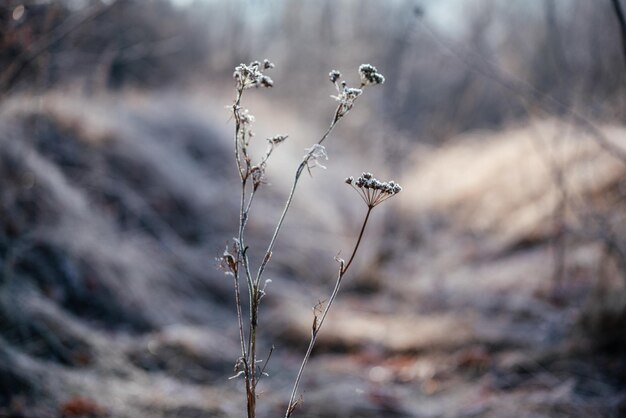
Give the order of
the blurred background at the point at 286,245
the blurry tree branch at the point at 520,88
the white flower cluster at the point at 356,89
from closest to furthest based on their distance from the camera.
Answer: the white flower cluster at the point at 356,89
the blurry tree branch at the point at 520,88
the blurred background at the point at 286,245

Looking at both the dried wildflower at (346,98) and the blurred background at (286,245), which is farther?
the blurred background at (286,245)

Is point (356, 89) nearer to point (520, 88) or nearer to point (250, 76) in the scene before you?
point (250, 76)

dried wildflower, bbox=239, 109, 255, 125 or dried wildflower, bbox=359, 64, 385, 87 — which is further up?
dried wildflower, bbox=359, 64, 385, 87

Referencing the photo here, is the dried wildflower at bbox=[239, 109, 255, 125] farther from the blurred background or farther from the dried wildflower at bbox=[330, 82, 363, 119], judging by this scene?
the blurred background

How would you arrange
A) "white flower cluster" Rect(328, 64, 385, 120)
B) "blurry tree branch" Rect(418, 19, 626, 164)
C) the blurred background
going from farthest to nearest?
the blurred background < "blurry tree branch" Rect(418, 19, 626, 164) < "white flower cluster" Rect(328, 64, 385, 120)

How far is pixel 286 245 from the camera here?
27.6ft

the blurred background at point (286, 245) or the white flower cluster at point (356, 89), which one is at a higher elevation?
the blurred background at point (286, 245)

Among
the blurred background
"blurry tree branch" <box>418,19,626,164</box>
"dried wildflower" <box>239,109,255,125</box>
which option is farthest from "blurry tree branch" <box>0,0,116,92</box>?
"dried wildflower" <box>239,109,255,125</box>

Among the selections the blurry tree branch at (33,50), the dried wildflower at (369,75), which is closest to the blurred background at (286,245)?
the blurry tree branch at (33,50)

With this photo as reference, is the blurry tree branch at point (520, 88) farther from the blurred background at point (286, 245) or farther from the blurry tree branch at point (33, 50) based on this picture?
the blurry tree branch at point (33, 50)

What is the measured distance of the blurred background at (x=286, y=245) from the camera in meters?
4.26

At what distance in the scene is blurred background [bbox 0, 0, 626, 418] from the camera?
426 cm

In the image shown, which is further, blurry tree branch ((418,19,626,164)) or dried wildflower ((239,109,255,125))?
blurry tree branch ((418,19,626,164))

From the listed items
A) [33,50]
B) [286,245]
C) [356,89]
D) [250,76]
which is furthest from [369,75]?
[286,245]
